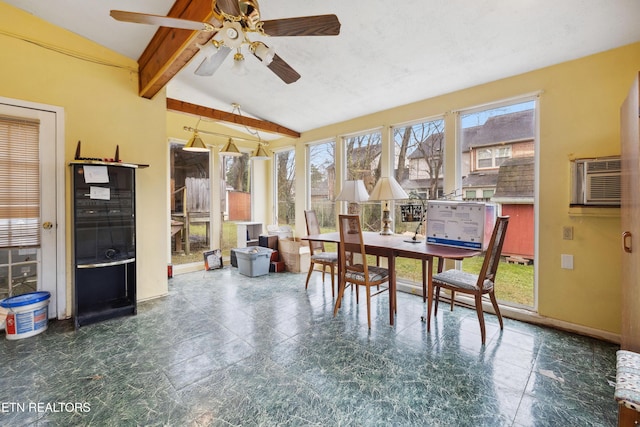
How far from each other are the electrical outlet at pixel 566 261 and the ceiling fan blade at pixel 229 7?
3.36 meters

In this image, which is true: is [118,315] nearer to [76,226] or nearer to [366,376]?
[76,226]

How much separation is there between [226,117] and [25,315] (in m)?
3.19

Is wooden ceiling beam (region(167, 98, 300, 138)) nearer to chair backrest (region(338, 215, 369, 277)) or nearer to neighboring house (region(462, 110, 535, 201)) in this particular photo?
chair backrest (region(338, 215, 369, 277))

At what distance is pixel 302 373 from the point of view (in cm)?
195

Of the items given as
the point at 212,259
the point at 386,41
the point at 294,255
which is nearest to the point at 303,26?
the point at 386,41

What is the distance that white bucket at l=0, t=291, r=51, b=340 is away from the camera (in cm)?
237

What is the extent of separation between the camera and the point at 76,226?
102 inches

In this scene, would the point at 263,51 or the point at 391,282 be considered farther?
the point at 391,282

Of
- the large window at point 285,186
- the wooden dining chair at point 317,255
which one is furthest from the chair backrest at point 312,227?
the large window at point 285,186

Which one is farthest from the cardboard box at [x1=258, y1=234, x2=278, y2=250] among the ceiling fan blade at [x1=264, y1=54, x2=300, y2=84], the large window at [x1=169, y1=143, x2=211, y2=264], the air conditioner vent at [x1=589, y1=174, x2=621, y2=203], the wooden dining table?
the air conditioner vent at [x1=589, y1=174, x2=621, y2=203]

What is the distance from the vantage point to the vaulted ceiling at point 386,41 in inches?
81.0

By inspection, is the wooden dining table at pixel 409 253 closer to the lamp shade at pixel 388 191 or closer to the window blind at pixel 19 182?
Result: the lamp shade at pixel 388 191

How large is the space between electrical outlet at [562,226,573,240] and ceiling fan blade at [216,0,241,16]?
324 cm

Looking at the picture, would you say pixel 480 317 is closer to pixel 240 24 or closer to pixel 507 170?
pixel 507 170
